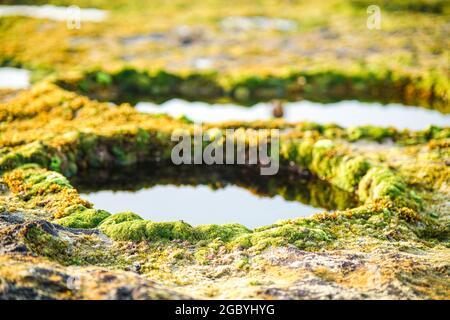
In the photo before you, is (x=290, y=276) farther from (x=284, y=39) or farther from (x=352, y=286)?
(x=284, y=39)

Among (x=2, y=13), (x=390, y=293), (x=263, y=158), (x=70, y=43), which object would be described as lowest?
(x=390, y=293)

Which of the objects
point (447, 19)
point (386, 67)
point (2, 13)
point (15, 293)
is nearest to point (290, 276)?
point (15, 293)

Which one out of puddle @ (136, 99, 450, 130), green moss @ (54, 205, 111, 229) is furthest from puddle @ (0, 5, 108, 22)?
green moss @ (54, 205, 111, 229)

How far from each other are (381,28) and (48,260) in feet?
164

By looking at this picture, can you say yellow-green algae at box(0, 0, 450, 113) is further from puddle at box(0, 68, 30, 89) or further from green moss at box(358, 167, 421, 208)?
green moss at box(358, 167, 421, 208)

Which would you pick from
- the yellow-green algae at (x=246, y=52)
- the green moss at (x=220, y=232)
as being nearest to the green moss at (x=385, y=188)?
the green moss at (x=220, y=232)

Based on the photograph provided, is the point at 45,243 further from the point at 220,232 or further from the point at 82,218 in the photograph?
the point at 220,232

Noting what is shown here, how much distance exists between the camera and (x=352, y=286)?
17.5 metres

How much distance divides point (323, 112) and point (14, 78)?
23.3 metres

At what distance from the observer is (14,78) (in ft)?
148

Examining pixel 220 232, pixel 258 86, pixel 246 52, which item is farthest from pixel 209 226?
pixel 246 52

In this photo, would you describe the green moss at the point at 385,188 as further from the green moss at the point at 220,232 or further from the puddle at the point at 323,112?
the puddle at the point at 323,112

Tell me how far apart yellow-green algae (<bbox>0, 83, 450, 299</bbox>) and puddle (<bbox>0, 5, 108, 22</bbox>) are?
117 ft

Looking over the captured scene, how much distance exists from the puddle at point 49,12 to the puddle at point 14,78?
59.6 ft
